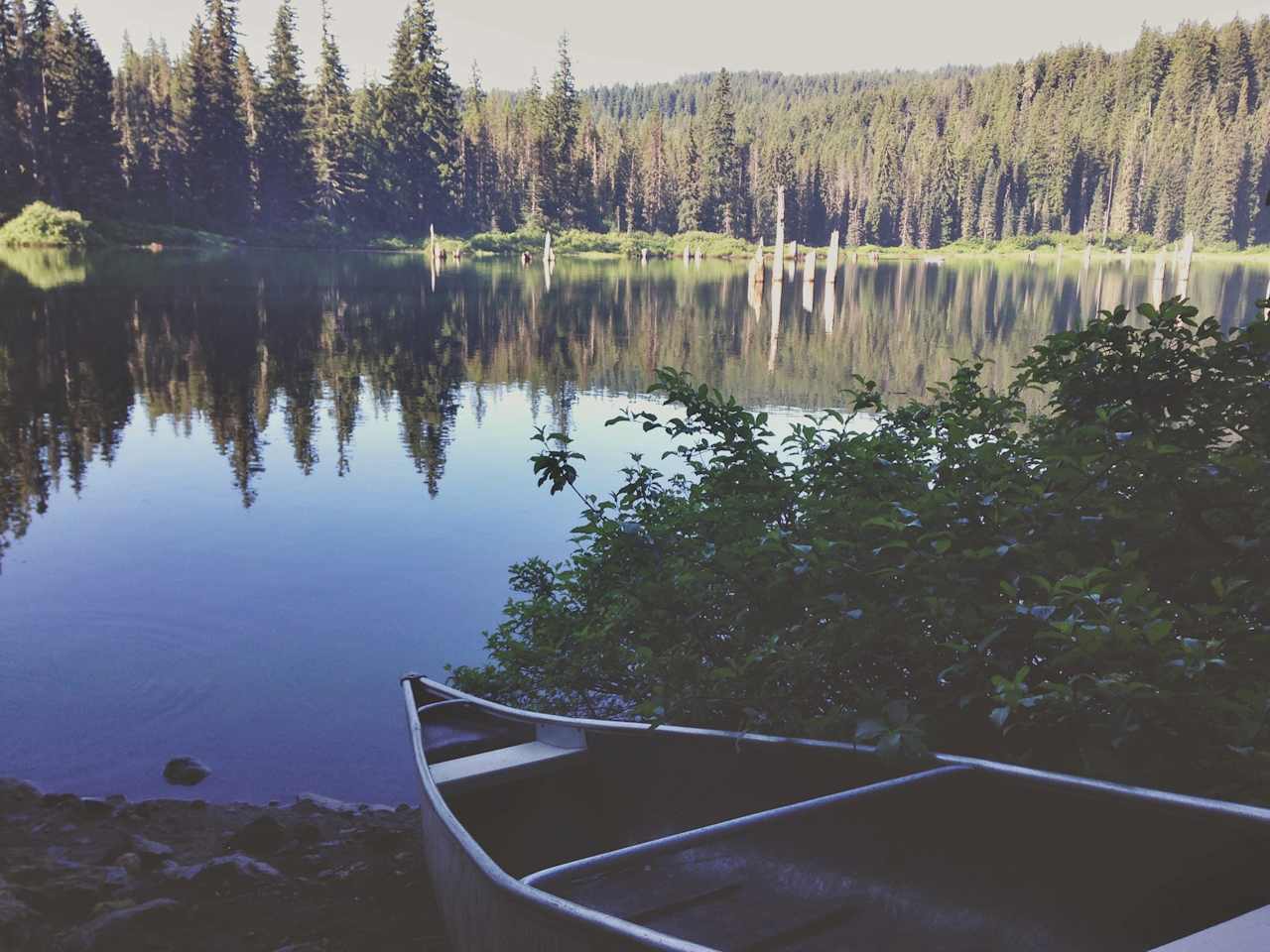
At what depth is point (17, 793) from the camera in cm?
632

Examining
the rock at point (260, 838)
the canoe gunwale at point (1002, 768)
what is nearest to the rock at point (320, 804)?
the rock at point (260, 838)

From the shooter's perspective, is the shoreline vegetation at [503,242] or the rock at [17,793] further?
the shoreline vegetation at [503,242]

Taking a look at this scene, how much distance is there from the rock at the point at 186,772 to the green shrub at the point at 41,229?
7178cm

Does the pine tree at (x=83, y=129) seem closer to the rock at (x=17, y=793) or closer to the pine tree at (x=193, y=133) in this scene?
the pine tree at (x=193, y=133)

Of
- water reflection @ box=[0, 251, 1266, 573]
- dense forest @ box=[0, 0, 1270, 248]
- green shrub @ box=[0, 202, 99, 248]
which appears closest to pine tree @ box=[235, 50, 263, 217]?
dense forest @ box=[0, 0, 1270, 248]

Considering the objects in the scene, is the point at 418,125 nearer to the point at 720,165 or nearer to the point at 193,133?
the point at 193,133

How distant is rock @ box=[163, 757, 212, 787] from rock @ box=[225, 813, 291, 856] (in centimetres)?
123

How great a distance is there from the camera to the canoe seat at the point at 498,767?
14.8 ft

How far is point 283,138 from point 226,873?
96.0 metres

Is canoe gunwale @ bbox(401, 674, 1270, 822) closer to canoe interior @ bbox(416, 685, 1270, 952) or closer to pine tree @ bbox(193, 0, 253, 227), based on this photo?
canoe interior @ bbox(416, 685, 1270, 952)

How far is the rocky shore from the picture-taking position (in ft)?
15.3

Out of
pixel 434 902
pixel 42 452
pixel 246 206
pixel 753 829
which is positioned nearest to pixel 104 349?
pixel 42 452

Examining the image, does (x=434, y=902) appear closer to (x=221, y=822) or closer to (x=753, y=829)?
(x=221, y=822)

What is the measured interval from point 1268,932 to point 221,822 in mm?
5762
